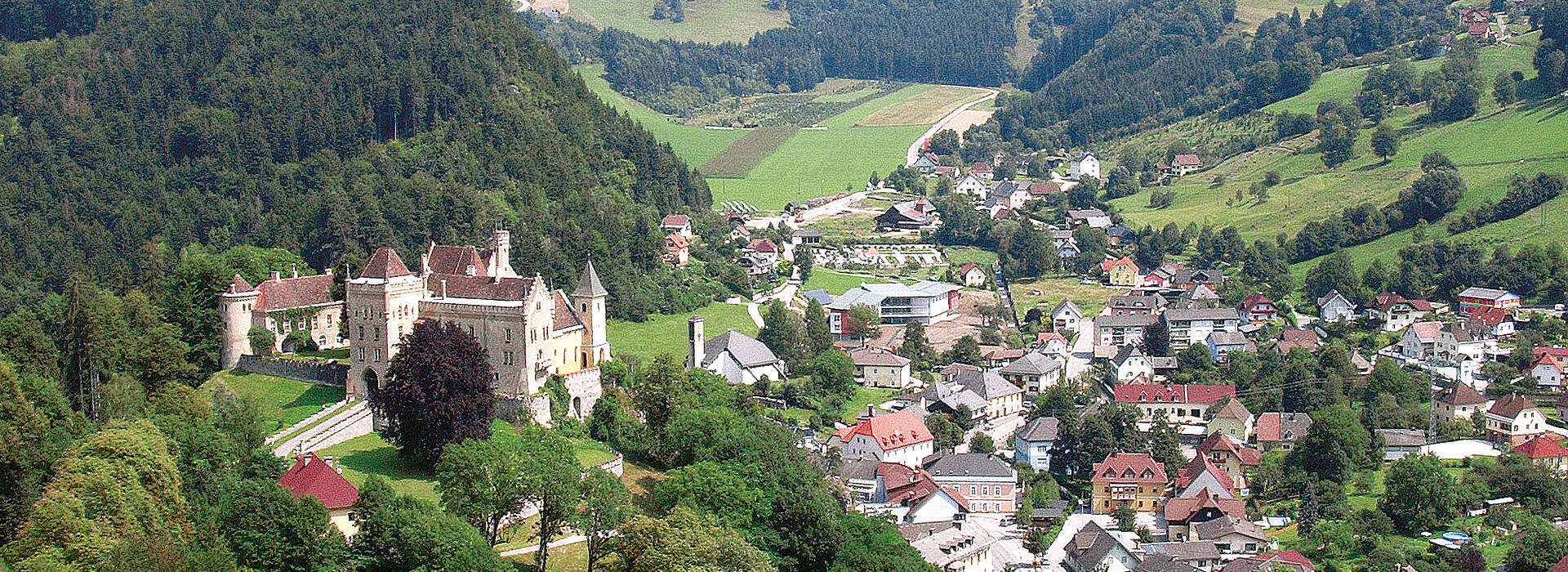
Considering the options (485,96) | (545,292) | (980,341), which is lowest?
(980,341)

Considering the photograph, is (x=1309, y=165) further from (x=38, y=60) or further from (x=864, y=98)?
(x=38, y=60)

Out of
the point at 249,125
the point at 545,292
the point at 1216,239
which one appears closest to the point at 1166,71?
the point at 1216,239

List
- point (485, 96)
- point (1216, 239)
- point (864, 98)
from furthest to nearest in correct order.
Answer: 1. point (864, 98)
2. point (1216, 239)
3. point (485, 96)

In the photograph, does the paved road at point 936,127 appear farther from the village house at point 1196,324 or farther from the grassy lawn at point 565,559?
the grassy lawn at point 565,559

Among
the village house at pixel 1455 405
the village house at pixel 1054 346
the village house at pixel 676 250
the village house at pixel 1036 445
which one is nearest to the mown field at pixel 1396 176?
the village house at pixel 1054 346

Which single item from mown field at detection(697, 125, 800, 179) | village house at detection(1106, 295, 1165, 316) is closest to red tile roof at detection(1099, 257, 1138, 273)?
village house at detection(1106, 295, 1165, 316)

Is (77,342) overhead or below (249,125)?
below

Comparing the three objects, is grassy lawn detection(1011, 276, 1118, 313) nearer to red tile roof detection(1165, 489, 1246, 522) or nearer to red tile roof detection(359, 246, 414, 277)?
red tile roof detection(1165, 489, 1246, 522)

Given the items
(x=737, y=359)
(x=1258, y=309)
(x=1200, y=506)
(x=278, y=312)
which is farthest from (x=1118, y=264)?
(x=278, y=312)
